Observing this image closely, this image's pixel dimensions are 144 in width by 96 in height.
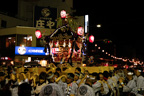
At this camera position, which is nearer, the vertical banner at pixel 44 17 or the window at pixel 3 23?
the vertical banner at pixel 44 17

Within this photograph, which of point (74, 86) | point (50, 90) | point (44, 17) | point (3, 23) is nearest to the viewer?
point (50, 90)

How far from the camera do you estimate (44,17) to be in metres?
29.8

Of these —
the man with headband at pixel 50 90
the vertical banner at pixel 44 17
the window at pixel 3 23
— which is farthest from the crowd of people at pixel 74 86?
the window at pixel 3 23

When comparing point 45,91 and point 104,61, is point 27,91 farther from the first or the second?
point 104,61

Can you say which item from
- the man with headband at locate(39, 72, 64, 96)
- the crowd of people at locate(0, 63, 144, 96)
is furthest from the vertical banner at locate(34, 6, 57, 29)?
the man with headband at locate(39, 72, 64, 96)

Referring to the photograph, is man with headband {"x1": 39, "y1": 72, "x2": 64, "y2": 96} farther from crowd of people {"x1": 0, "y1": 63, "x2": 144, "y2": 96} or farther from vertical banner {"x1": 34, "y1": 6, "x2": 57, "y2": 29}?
vertical banner {"x1": 34, "y1": 6, "x2": 57, "y2": 29}

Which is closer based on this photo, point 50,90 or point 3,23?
point 50,90

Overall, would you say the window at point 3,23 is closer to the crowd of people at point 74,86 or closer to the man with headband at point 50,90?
the crowd of people at point 74,86

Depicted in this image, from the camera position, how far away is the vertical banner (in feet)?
97.6

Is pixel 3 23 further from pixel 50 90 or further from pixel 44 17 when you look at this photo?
pixel 50 90

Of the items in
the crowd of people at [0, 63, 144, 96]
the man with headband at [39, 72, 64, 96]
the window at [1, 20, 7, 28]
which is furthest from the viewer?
the window at [1, 20, 7, 28]

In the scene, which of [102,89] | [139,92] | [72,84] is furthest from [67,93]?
[139,92]

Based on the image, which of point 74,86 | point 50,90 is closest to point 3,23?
point 74,86

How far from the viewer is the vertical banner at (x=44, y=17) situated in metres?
29.8
